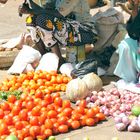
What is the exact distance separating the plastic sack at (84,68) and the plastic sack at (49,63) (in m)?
0.45

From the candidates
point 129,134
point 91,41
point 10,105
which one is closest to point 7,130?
point 10,105

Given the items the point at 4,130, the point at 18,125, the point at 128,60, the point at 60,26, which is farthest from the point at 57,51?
the point at 4,130

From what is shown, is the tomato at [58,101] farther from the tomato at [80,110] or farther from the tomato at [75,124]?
the tomato at [75,124]

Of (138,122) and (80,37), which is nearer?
(138,122)

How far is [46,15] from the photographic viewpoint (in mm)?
7176

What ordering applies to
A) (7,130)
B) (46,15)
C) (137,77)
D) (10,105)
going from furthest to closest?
(46,15) → (137,77) → (10,105) → (7,130)

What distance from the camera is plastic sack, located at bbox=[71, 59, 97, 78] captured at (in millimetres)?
6715

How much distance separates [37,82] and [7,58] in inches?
44.9

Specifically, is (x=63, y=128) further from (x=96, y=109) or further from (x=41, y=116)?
(x=96, y=109)

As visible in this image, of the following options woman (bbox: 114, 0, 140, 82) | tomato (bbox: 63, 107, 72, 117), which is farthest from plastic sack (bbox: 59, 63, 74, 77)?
tomato (bbox: 63, 107, 72, 117)

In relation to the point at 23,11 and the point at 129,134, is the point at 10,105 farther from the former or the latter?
the point at 23,11

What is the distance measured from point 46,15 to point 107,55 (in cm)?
105

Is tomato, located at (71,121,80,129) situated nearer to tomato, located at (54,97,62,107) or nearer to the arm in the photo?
tomato, located at (54,97,62,107)

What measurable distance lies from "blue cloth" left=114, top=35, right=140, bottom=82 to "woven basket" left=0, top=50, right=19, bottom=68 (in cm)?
182
